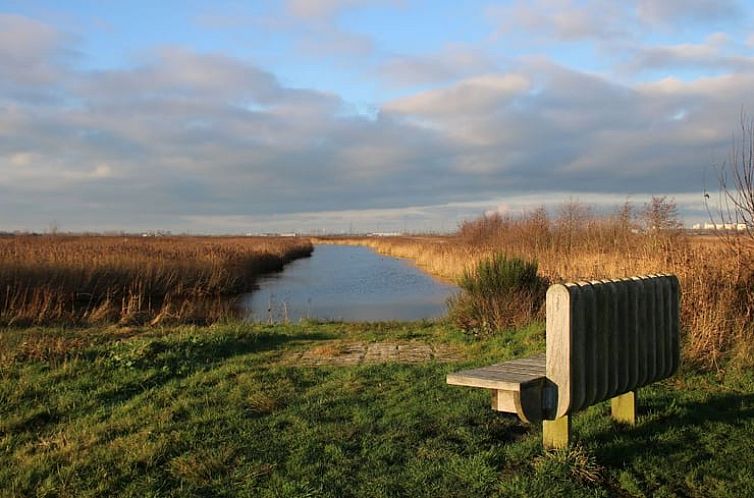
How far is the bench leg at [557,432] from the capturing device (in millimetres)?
3934

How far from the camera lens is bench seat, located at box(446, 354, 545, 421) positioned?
3.58m

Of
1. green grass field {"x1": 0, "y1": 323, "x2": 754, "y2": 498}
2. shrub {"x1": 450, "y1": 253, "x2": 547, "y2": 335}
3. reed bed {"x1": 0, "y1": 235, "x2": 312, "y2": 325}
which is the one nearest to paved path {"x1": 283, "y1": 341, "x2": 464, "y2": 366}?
Result: green grass field {"x1": 0, "y1": 323, "x2": 754, "y2": 498}

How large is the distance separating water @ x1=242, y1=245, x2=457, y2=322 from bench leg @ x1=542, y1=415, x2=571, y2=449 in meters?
9.43

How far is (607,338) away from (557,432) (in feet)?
2.20

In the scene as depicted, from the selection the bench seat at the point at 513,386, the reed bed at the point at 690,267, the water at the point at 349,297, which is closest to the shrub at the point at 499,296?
the reed bed at the point at 690,267

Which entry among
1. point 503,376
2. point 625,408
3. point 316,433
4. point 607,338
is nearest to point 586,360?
point 607,338

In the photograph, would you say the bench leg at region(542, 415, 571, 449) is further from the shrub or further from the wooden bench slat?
the shrub

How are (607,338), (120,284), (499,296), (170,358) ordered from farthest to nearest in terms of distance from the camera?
(120,284) < (499,296) < (170,358) < (607,338)

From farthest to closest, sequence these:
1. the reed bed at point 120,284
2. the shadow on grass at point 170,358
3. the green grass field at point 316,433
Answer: the reed bed at point 120,284 < the shadow on grass at point 170,358 < the green grass field at point 316,433

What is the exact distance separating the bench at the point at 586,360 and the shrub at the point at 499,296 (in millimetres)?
5041

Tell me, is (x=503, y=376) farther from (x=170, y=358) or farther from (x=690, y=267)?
(x=690, y=267)

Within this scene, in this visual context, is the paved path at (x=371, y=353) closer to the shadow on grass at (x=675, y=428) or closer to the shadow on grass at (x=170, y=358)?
the shadow on grass at (x=170, y=358)

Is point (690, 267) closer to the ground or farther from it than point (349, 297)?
farther from it

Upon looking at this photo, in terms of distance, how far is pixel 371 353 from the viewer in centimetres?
775
